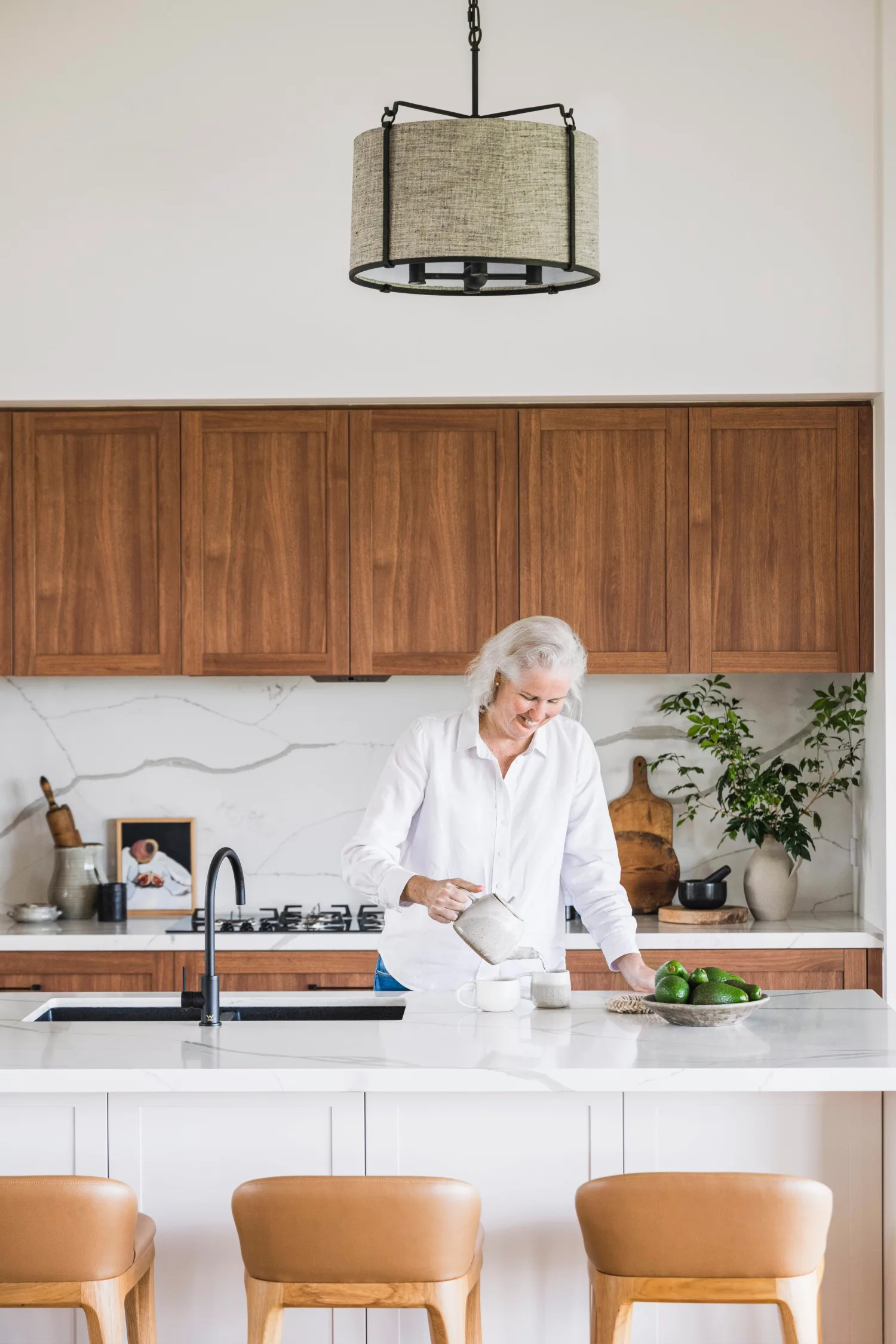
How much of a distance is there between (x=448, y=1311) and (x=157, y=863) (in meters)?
2.44

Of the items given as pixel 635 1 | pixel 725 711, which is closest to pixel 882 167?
pixel 635 1

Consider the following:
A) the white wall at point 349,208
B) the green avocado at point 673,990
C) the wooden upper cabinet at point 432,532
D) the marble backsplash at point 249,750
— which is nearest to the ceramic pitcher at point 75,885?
the marble backsplash at point 249,750

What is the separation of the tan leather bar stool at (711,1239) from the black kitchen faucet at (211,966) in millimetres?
791

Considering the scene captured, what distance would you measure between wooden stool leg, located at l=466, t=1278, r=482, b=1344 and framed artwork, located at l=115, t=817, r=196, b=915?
2.21 meters

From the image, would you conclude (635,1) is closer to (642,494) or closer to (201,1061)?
(642,494)

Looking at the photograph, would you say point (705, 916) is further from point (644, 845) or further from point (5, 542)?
point (5, 542)

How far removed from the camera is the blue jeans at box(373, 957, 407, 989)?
3.02 meters

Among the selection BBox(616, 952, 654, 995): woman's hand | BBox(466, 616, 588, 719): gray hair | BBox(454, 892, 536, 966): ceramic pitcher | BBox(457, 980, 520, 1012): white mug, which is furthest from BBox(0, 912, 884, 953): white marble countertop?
BBox(454, 892, 536, 966): ceramic pitcher

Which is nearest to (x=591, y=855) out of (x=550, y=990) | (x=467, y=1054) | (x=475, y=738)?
(x=475, y=738)

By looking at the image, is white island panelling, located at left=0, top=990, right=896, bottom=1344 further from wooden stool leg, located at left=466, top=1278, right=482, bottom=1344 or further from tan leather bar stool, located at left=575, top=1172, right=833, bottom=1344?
tan leather bar stool, located at left=575, top=1172, right=833, bottom=1344

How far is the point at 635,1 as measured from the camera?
392cm

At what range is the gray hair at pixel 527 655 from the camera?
290cm

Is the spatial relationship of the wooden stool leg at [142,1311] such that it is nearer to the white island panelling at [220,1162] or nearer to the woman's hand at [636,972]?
the white island panelling at [220,1162]

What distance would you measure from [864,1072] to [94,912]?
8.67 feet
